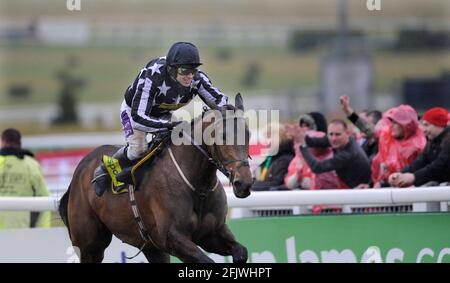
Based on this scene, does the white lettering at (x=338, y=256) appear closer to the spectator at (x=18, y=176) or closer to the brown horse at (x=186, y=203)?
the brown horse at (x=186, y=203)

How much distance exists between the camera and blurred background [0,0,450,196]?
39656mm

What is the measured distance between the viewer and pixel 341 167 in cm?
812

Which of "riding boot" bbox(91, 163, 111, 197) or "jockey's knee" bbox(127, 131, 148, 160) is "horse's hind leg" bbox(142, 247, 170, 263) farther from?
"jockey's knee" bbox(127, 131, 148, 160)

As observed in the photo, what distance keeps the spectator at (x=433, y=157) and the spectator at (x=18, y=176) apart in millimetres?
4169

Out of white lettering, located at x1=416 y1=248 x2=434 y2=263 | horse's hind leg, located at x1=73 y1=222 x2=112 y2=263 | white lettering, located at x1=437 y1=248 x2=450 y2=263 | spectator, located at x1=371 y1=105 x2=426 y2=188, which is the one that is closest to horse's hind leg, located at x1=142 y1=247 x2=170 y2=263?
horse's hind leg, located at x1=73 y1=222 x2=112 y2=263

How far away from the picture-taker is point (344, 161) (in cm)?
807

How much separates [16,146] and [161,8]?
46614 mm

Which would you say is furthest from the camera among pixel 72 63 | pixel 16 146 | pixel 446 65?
pixel 72 63

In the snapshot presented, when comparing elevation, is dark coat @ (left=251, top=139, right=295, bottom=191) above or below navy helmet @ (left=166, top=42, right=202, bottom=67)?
below

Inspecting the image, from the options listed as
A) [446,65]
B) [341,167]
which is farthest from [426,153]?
[446,65]

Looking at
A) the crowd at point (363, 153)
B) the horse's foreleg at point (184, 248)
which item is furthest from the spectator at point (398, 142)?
the horse's foreleg at point (184, 248)

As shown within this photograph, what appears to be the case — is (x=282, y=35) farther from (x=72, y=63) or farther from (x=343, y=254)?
(x=343, y=254)

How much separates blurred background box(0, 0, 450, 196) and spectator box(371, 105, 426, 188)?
93.0 ft

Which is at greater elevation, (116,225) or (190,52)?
(190,52)
